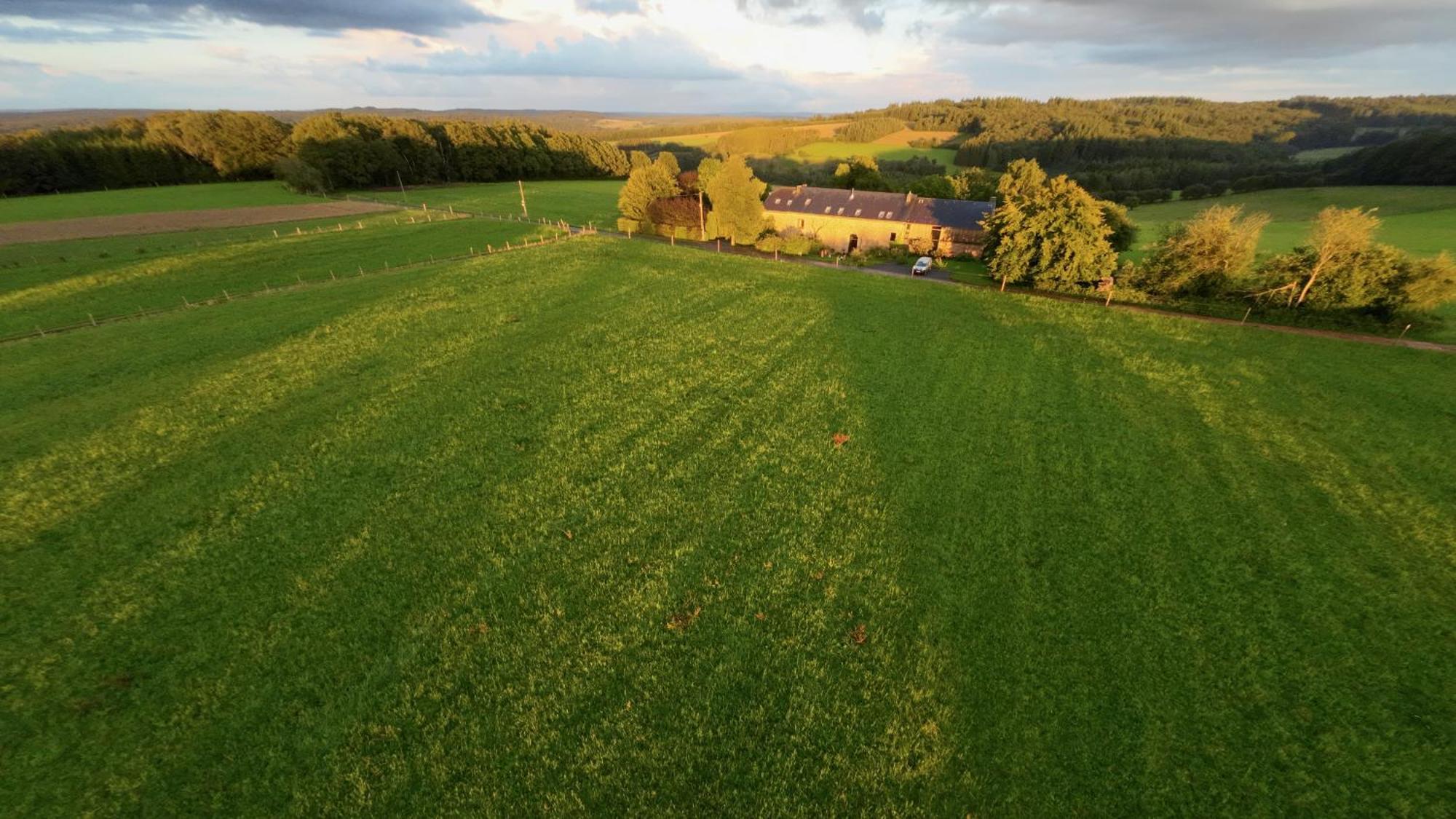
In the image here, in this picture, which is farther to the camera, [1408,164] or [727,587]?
[1408,164]

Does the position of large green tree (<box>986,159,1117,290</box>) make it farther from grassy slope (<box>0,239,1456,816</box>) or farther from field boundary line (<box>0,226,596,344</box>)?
field boundary line (<box>0,226,596,344</box>)

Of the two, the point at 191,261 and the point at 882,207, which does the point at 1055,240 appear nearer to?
the point at 882,207

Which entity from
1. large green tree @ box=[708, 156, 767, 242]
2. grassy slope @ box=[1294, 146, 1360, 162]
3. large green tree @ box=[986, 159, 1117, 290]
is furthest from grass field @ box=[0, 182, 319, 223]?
grassy slope @ box=[1294, 146, 1360, 162]

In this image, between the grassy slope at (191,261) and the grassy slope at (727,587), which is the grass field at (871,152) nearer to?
the grassy slope at (191,261)

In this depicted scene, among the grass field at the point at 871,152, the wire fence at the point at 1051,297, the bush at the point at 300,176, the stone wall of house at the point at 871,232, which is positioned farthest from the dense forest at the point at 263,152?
the stone wall of house at the point at 871,232

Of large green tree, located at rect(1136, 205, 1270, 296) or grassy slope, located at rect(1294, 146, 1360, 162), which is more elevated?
grassy slope, located at rect(1294, 146, 1360, 162)

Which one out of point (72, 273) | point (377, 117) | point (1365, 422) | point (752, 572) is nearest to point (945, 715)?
point (752, 572)

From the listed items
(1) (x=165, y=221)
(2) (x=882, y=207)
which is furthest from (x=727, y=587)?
(1) (x=165, y=221)
